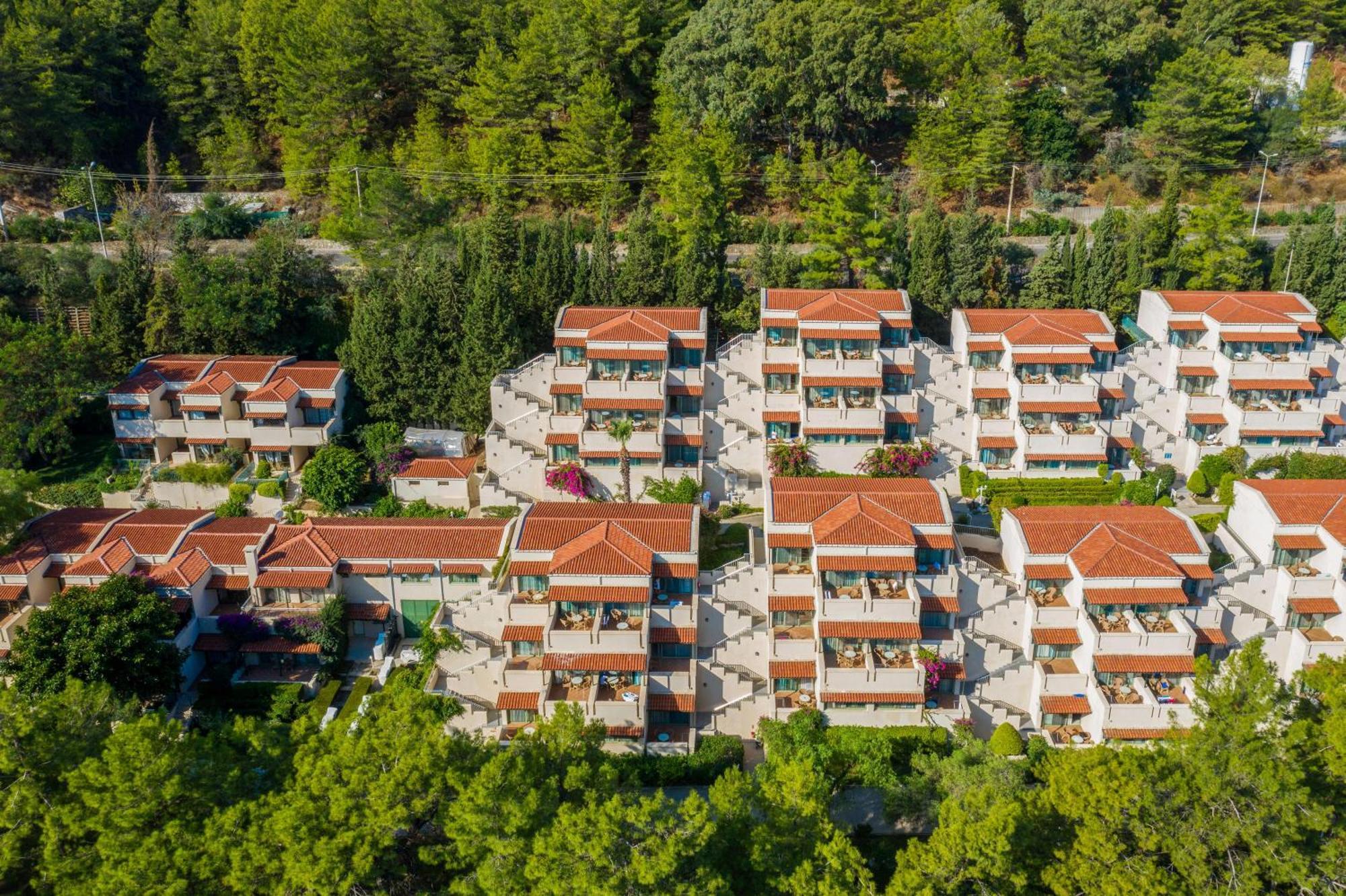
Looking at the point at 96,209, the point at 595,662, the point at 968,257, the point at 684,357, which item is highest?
the point at 96,209

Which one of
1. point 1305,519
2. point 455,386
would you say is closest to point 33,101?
point 455,386

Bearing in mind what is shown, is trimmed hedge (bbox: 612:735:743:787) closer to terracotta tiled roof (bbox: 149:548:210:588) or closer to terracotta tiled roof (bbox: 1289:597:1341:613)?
terracotta tiled roof (bbox: 149:548:210:588)

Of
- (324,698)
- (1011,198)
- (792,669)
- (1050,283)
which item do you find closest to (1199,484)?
(1050,283)

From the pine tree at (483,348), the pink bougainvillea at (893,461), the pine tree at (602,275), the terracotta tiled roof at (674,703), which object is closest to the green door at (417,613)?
the terracotta tiled roof at (674,703)

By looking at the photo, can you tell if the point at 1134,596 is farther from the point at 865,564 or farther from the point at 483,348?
the point at 483,348

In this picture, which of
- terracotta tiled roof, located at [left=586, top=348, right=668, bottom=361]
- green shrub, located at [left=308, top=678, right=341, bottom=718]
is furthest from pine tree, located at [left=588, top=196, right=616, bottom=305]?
green shrub, located at [left=308, top=678, right=341, bottom=718]

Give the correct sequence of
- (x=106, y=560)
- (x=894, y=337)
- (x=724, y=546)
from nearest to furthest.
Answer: (x=106, y=560)
(x=724, y=546)
(x=894, y=337)
